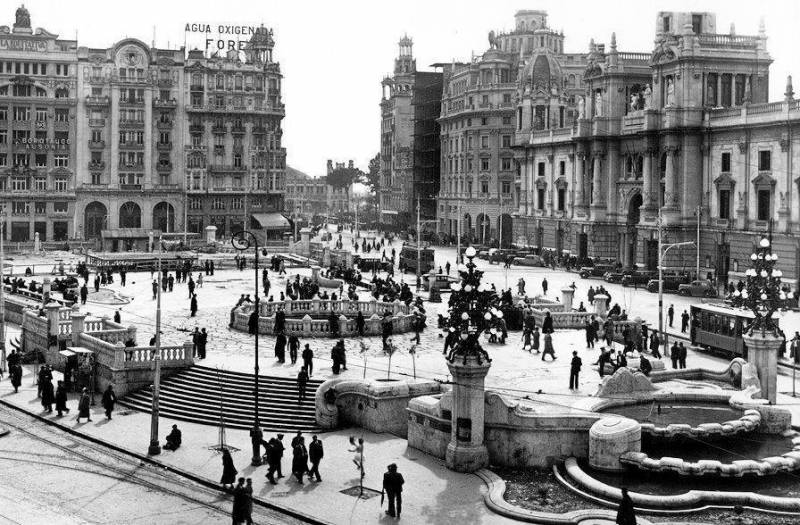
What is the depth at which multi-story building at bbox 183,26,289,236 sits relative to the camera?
11550 centimetres

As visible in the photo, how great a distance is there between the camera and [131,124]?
114 metres

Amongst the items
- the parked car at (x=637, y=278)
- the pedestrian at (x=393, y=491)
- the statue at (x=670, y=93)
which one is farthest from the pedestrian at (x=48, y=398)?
the statue at (x=670, y=93)

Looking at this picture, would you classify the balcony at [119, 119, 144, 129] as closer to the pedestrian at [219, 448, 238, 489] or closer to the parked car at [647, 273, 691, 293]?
the parked car at [647, 273, 691, 293]

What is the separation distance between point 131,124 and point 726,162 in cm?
6419

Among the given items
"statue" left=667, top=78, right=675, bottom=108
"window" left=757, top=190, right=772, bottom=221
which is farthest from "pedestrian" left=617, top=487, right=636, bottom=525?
"statue" left=667, top=78, right=675, bottom=108

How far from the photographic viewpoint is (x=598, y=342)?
157ft

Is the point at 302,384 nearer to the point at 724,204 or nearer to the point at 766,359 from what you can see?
the point at 766,359

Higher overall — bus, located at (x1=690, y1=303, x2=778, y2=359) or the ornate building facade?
the ornate building facade

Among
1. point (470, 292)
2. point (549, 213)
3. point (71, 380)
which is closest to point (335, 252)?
point (549, 213)

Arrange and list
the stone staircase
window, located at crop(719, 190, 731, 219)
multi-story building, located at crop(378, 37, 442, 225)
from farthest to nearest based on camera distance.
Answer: multi-story building, located at crop(378, 37, 442, 225), window, located at crop(719, 190, 731, 219), the stone staircase

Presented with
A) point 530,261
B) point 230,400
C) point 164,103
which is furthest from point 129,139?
point 230,400

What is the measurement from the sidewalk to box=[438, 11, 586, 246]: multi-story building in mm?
76500

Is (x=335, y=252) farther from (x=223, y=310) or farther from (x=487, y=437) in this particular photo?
(x=487, y=437)

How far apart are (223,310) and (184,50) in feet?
215
